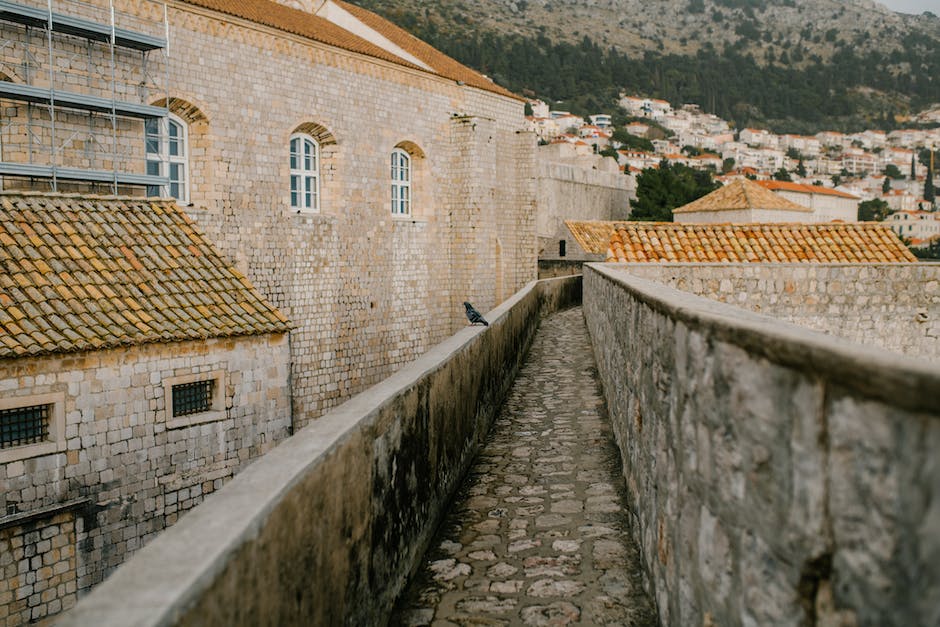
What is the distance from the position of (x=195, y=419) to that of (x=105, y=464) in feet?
4.92

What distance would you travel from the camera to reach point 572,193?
44094 millimetres

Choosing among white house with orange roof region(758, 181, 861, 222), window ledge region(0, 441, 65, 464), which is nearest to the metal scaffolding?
window ledge region(0, 441, 65, 464)

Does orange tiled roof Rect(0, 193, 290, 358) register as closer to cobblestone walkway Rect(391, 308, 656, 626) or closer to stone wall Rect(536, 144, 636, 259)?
cobblestone walkway Rect(391, 308, 656, 626)

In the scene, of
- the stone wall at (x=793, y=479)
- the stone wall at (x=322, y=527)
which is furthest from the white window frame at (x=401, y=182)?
the stone wall at (x=793, y=479)

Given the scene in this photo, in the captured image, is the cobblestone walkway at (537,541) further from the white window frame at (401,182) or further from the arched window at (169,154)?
the white window frame at (401,182)

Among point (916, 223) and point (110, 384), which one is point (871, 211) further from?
point (110, 384)

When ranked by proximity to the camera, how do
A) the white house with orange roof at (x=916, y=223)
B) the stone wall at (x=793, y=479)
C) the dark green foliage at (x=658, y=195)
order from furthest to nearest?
1. the white house with orange roof at (x=916, y=223)
2. the dark green foliage at (x=658, y=195)
3. the stone wall at (x=793, y=479)

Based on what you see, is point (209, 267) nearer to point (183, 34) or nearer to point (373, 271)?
point (183, 34)

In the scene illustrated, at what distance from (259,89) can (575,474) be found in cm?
1544

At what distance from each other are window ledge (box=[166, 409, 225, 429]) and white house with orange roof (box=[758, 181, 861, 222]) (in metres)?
72.5

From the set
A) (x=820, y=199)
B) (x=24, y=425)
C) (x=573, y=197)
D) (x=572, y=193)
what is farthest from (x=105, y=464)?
(x=820, y=199)

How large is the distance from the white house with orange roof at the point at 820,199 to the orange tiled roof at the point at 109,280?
7107 cm

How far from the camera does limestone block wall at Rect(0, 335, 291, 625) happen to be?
8.90 metres

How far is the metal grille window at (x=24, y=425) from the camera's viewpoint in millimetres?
9070
